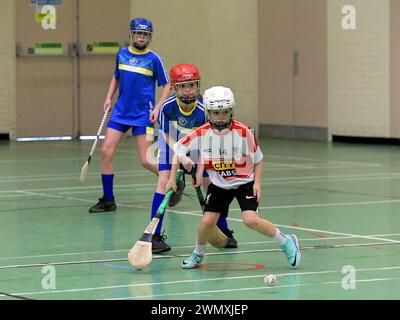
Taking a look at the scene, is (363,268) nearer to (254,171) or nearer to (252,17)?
(254,171)

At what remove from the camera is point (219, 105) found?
398 inches

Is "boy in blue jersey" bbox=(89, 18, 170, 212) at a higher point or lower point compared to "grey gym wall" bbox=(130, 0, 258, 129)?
lower

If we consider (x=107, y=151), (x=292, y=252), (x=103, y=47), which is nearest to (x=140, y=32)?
(x=107, y=151)

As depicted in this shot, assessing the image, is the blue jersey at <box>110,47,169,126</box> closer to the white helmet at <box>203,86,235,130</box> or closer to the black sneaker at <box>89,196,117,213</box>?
the black sneaker at <box>89,196,117,213</box>

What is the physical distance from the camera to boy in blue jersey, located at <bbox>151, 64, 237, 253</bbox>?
431 inches

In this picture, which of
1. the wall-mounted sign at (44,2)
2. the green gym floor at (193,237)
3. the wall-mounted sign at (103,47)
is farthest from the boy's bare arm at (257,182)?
the wall-mounted sign at (103,47)

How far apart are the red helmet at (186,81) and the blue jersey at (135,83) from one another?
9.81 ft

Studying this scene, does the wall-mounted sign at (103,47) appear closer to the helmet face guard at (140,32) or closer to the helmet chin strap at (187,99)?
the helmet face guard at (140,32)

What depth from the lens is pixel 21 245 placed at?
37.9 ft

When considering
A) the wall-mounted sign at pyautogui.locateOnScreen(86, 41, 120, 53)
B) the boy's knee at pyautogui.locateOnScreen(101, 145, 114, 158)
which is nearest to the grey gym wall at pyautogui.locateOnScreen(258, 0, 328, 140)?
the wall-mounted sign at pyautogui.locateOnScreen(86, 41, 120, 53)

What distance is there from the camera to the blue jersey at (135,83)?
1405 cm

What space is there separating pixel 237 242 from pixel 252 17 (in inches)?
580

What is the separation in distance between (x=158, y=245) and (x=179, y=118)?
48.0 inches

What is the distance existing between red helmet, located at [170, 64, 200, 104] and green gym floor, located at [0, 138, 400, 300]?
4.77 feet
